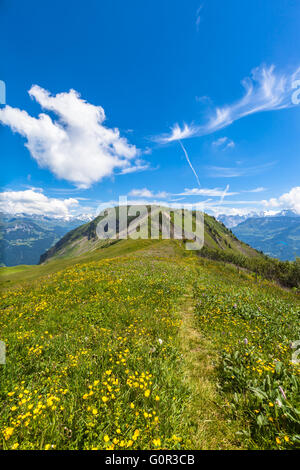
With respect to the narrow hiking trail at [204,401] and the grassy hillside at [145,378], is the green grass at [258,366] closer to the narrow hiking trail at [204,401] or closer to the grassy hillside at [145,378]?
the grassy hillside at [145,378]

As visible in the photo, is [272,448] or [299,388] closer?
[272,448]

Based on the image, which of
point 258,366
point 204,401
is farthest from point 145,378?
point 258,366

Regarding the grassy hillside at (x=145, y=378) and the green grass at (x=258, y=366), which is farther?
the green grass at (x=258, y=366)

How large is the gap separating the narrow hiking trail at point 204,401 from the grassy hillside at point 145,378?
0.07 feet

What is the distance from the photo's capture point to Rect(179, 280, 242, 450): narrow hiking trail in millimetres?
2420

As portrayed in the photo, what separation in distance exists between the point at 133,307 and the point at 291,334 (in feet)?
25.5

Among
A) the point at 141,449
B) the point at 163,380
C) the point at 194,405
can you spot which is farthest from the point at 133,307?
the point at 141,449

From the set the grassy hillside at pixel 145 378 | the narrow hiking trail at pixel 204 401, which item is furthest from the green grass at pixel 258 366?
the narrow hiking trail at pixel 204 401

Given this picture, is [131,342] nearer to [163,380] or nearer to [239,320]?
[163,380]

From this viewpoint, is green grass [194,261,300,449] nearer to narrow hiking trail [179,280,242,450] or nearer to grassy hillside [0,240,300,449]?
grassy hillside [0,240,300,449]

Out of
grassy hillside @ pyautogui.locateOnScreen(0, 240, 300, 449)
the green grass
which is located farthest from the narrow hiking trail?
the green grass

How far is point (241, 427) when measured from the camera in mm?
2645

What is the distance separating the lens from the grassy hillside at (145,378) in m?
2.23

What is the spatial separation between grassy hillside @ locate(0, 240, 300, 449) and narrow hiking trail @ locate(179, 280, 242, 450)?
22 mm
